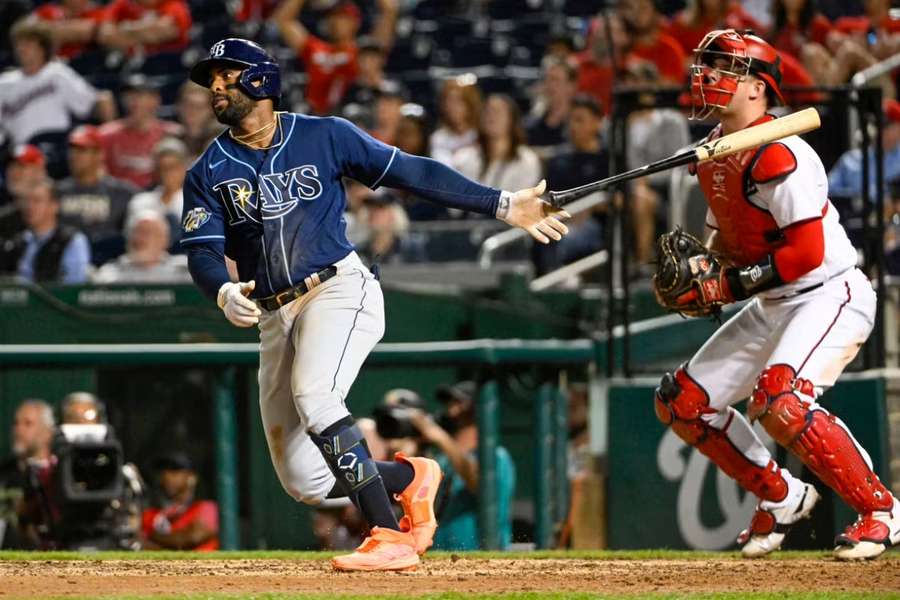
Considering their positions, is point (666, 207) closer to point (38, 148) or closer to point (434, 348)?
point (434, 348)

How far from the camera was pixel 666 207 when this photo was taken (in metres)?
9.61

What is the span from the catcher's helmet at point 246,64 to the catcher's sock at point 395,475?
4.45ft

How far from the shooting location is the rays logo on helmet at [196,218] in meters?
5.52

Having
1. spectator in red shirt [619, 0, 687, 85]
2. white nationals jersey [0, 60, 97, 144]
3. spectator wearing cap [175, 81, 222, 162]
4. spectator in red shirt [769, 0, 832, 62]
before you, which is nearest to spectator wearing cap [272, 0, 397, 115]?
spectator wearing cap [175, 81, 222, 162]

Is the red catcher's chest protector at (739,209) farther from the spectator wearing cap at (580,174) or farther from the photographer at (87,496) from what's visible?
Answer: the spectator wearing cap at (580,174)

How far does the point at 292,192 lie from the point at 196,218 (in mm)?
334

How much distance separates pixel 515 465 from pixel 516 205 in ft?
12.2

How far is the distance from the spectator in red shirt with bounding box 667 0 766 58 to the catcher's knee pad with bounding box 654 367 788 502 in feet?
18.8

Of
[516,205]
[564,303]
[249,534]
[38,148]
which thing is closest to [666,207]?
[564,303]

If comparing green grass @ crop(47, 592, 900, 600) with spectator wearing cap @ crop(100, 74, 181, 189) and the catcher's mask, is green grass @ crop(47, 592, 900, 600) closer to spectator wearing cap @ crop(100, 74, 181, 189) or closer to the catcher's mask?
the catcher's mask

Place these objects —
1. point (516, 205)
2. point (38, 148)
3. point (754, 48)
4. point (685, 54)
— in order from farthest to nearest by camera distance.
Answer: point (38, 148) → point (685, 54) → point (754, 48) → point (516, 205)

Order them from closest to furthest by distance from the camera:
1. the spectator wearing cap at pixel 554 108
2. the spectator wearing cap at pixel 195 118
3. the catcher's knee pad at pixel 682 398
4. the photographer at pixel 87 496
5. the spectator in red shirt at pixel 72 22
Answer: the catcher's knee pad at pixel 682 398
the photographer at pixel 87 496
the spectator wearing cap at pixel 554 108
the spectator wearing cap at pixel 195 118
the spectator in red shirt at pixel 72 22

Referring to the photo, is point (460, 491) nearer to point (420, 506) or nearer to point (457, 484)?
point (457, 484)

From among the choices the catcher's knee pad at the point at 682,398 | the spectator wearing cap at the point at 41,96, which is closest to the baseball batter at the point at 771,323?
the catcher's knee pad at the point at 682,398
